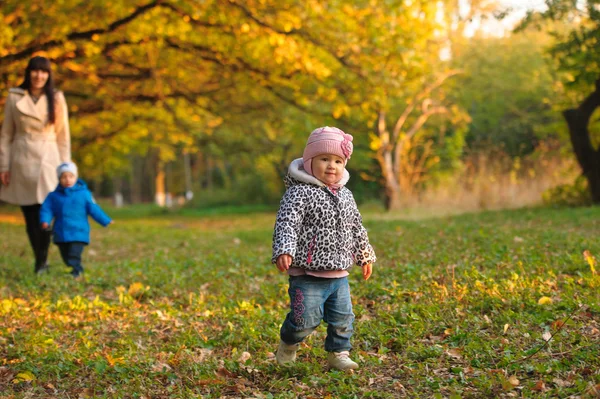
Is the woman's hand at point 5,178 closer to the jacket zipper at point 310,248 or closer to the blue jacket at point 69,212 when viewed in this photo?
the blue jacket at point 69,212

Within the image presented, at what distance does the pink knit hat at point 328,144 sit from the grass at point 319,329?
1.45m

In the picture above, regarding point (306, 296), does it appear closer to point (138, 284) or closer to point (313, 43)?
point (138, 284)

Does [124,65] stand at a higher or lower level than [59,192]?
higher

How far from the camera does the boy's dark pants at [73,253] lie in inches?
320

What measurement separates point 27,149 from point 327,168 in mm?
5002

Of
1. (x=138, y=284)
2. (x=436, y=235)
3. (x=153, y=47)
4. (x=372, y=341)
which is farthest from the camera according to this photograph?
(x=153, y=47)

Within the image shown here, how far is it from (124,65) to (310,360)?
14.5 m

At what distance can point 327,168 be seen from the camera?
448 centimetres

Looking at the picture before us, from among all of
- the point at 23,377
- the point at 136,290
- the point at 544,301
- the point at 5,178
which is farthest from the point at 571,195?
the point at 23,377

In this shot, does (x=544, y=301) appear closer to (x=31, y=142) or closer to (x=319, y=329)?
(x=319, y=329)

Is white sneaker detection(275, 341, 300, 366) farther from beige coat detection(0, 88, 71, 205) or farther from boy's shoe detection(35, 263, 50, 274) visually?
boy's shoe detection(35, 263, 50, 274)

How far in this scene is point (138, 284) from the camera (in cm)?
767

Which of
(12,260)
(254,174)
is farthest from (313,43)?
(254,174)

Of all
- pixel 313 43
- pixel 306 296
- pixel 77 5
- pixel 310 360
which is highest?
pixel 77 5
